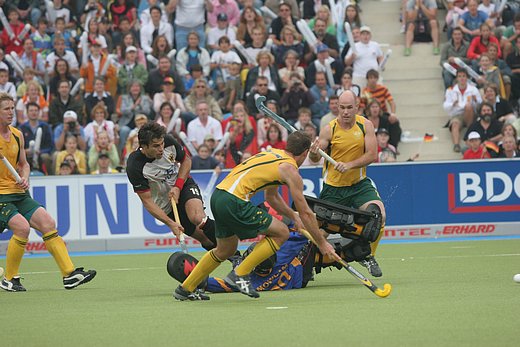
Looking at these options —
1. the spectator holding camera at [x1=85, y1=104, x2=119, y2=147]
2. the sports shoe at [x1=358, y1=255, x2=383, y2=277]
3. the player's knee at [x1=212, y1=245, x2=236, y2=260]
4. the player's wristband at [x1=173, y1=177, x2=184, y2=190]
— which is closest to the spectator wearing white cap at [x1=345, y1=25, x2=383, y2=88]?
the spectator holding camera at [x1=85, y1=104, x2=119, y2=147]

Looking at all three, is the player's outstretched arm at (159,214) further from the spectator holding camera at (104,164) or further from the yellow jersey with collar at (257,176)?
the spectator holding camera at (104,164)

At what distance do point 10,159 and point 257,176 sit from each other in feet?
10.7

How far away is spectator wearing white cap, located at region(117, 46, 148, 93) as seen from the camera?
19922 millimetres

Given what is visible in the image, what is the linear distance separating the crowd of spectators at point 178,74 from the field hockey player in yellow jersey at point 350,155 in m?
6.02

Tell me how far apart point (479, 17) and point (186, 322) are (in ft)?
45.9

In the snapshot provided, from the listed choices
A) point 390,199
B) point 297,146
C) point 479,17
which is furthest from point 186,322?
point 479,17

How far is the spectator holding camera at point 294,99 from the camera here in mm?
18891

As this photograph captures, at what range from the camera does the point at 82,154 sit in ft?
59.5

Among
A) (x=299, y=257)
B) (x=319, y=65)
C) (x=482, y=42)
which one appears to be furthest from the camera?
(x=482, y=42)

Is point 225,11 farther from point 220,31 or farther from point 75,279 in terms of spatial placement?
point 75,279

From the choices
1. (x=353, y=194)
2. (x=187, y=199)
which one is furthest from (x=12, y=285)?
(x=353, y=194)

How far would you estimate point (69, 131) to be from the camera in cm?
1877

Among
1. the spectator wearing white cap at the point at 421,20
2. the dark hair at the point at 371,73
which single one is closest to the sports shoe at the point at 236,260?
the dark hair at the point at 371,73

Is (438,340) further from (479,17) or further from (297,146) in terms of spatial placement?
(479,17)
